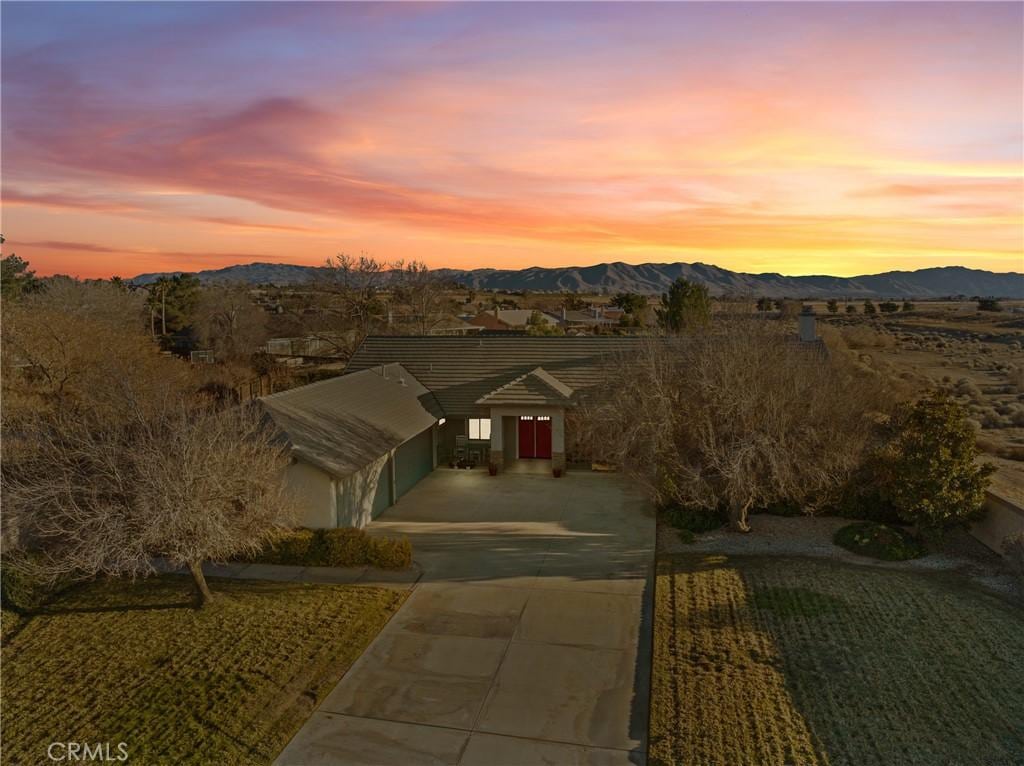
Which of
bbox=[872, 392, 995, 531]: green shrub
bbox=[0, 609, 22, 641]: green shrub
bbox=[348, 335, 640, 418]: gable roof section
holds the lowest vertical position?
bbox=[0, 609, 22, 641]: green shrub

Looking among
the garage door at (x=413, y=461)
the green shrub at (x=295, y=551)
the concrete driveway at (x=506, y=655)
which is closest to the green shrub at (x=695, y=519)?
the concrete driveway at (x=506, y=655)

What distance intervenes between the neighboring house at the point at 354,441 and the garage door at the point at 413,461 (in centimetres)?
4

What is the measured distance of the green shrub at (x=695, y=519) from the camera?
19.3m

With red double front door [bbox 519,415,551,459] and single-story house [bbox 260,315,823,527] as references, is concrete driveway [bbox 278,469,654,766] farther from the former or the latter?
red double front door [bbox 519,415,551,459]

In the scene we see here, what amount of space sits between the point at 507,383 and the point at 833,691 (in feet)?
61.2

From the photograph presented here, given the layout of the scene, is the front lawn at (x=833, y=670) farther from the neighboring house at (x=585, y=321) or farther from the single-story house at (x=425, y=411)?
the neighboring house at (x=585, y=321)

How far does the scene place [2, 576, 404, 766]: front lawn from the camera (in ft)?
34.1

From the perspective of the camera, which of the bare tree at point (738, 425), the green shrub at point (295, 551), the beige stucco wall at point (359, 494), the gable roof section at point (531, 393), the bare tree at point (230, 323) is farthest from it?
the bare tree at point (230, 323)

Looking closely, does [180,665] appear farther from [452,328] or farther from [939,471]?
[452,328]

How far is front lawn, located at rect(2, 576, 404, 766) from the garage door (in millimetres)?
7828

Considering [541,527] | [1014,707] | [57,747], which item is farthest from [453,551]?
[1014,707]

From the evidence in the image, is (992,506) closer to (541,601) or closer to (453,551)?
(541,601)

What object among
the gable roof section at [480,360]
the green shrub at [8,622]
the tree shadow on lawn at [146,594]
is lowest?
the green shrub at [8,622]

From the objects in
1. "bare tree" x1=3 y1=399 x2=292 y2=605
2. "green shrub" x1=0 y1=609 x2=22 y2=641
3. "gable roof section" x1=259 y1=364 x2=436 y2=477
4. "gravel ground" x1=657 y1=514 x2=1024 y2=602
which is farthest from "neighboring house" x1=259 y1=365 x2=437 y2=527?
"gravel ground" x1=657 y1=514 x2=1024 y2=602
